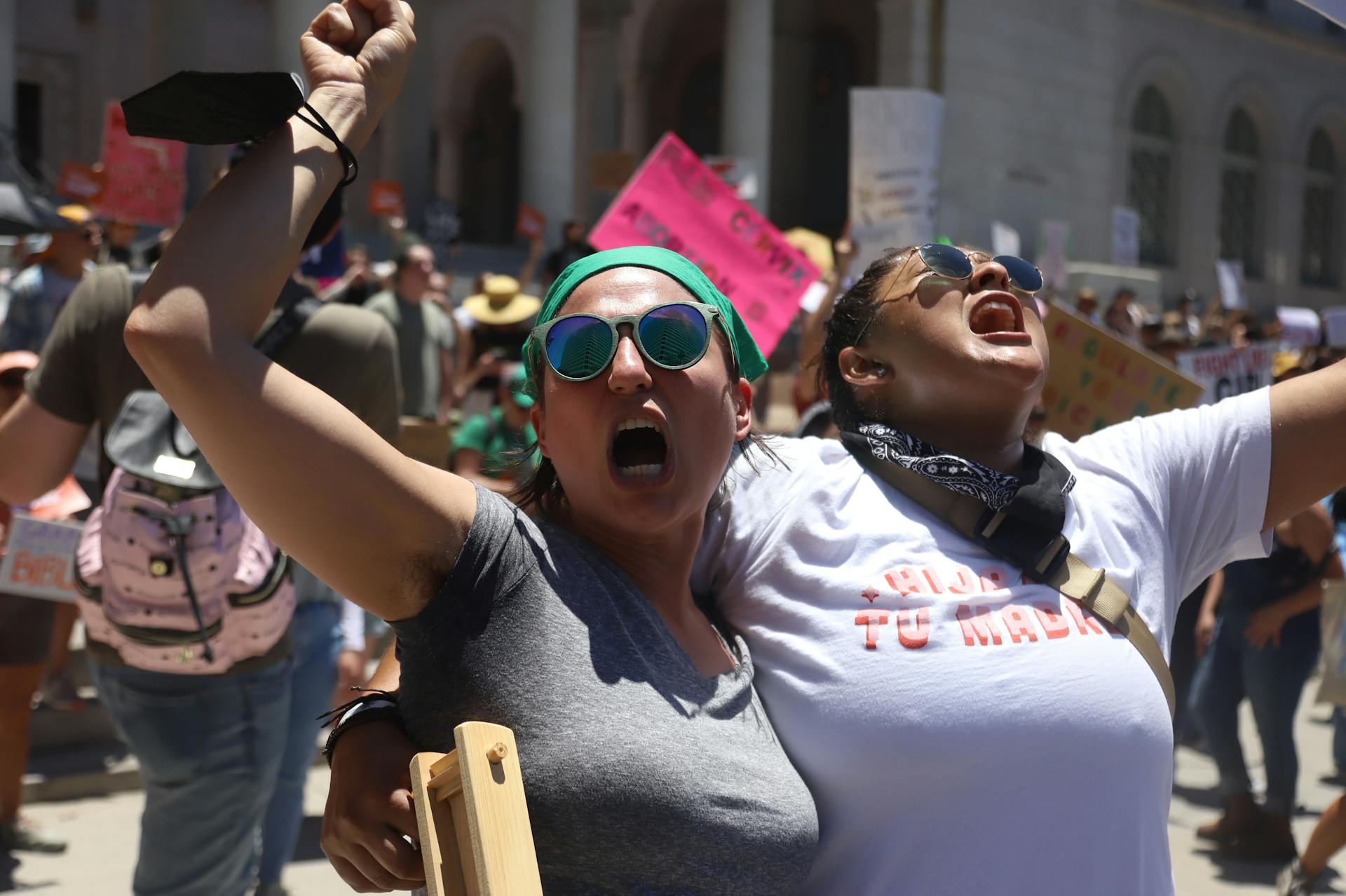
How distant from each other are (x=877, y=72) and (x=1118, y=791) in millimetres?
23904

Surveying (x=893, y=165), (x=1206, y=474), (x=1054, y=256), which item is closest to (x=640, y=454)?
(x=1206, y=474)

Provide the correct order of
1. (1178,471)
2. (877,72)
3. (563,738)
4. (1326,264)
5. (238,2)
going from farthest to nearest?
(1326,264)
(877,72)
(238,2)
(1178,471)
(563,738)

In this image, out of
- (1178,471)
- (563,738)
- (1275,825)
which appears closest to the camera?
(563,738)

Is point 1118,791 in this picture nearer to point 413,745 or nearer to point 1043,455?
point 1043,455

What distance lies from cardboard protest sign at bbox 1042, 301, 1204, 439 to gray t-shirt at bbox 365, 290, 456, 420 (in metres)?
4.62

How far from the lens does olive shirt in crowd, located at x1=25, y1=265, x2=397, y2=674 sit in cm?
262

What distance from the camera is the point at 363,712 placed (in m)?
1.49

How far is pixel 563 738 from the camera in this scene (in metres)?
1.37

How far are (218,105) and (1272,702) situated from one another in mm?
5102

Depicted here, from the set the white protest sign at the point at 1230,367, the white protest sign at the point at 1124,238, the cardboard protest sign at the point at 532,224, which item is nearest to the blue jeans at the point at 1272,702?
the white protest sign at the point at 1230,367

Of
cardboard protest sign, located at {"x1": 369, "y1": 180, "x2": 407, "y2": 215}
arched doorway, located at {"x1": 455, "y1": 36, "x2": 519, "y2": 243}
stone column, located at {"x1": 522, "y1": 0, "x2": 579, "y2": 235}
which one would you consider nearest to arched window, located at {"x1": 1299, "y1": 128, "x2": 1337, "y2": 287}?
arched doorway, located at {"x1": 455, "y1": 36, "x2": 519, "y2": 243}

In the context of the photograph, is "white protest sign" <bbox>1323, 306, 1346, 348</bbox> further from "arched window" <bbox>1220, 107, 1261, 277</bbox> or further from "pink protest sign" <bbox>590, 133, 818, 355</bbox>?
"arched window" <bbox>1220, 107, 1261, 277</bbox>

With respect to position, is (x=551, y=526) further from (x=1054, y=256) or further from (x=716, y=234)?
(x=1054, y=256)

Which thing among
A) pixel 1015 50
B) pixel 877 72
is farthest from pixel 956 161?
pixel 877 72
